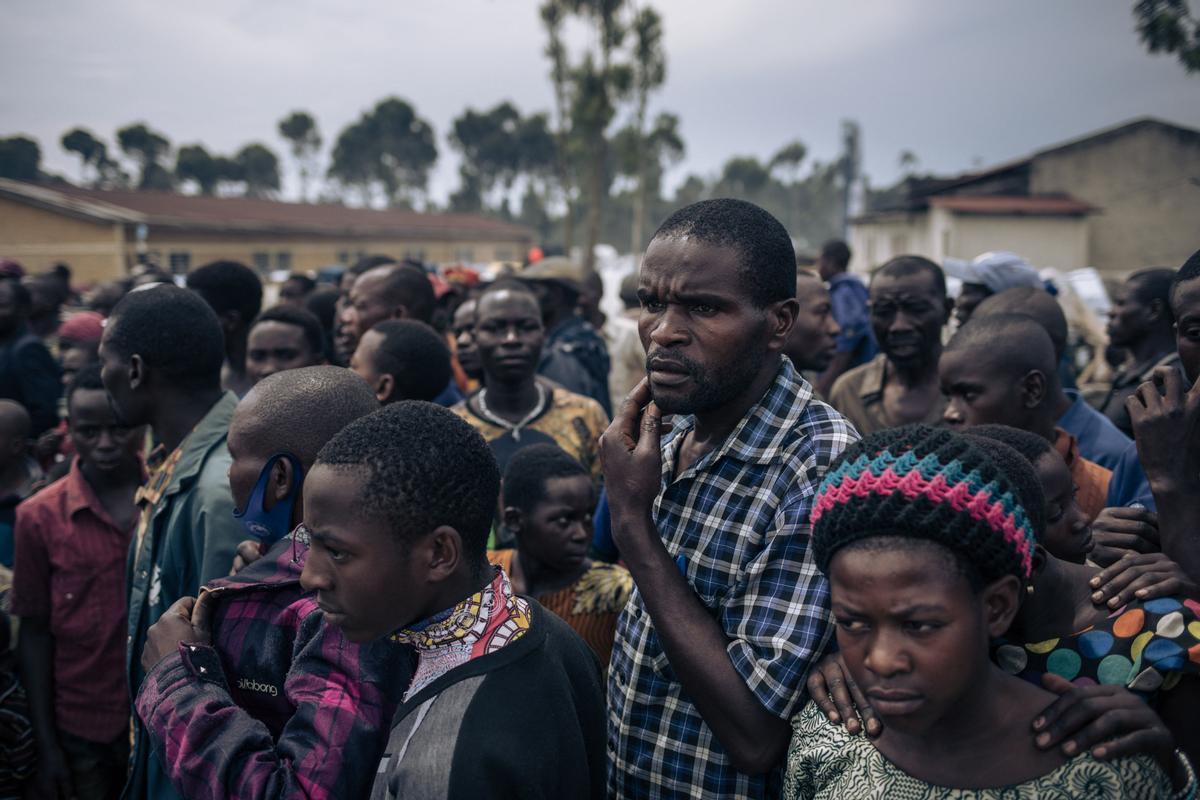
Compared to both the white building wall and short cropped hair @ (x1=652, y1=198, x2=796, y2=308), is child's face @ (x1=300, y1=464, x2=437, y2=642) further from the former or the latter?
the white building wall

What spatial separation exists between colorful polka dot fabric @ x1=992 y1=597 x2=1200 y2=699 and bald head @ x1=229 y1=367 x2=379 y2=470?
5.78 feet

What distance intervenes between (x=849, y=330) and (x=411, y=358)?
4093 mm

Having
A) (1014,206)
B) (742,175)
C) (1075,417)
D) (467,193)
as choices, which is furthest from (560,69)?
(742,175)

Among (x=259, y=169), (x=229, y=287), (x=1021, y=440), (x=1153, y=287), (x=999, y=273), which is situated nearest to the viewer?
(x=1021, y=440)

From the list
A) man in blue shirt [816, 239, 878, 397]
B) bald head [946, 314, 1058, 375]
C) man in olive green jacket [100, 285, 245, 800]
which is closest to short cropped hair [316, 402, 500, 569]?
man in olive green jacket [100, 285, 245, 800]

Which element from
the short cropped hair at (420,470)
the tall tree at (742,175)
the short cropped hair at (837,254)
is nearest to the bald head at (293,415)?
the short cropped hair at (420,470)

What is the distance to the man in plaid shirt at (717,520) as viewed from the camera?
1.79 metres

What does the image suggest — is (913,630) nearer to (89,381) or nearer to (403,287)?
(89,381)

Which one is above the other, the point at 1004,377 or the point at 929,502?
the point at 1004,377

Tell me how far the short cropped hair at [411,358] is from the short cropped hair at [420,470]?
7.10 feet

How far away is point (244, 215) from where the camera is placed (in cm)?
3447

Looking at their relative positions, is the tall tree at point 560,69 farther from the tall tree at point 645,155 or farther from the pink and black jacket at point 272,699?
the pink and black jacket at point 272,699

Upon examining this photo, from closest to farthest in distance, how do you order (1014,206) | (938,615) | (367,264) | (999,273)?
(938,615), (999,273), (367,264), (1014,206)

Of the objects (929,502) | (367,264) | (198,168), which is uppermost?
(198,168)
